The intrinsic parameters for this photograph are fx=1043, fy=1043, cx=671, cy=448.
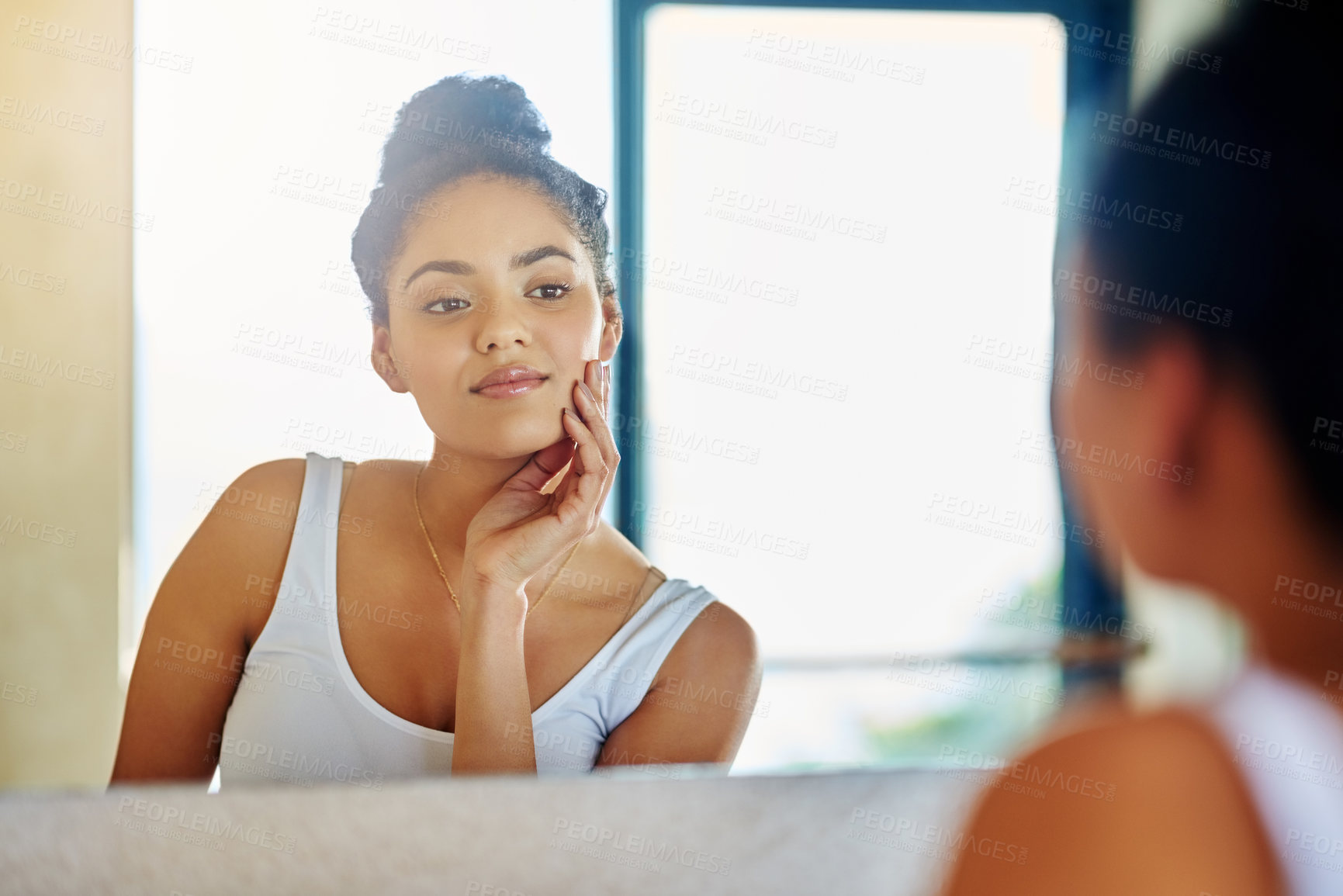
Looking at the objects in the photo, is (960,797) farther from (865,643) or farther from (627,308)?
(627,308)

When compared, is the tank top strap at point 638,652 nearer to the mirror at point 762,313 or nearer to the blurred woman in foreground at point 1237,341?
the mirror at point 762,313

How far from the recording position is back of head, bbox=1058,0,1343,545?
1023 mm

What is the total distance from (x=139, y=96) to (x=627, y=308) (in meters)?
0.42

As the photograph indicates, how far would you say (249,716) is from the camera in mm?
850

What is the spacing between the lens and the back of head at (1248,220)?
3.36ft

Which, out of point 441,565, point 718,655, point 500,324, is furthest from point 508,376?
point 718,655

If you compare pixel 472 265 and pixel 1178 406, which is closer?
pixel 472 265

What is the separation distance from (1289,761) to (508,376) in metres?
0.61

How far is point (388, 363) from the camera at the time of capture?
857 millimetres

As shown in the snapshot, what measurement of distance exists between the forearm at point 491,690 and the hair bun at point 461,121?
0.37 metres

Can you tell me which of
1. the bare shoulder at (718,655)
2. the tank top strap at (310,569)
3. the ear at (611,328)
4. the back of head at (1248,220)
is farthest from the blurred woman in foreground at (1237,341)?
the tank top strap at (310,569)

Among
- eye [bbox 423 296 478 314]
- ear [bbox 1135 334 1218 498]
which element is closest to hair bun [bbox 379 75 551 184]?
eye [bbox 423 296 478 314]

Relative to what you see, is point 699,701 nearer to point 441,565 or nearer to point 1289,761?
point 441,565

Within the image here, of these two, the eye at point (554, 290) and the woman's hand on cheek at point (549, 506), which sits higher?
the eye at point (554, 290)
